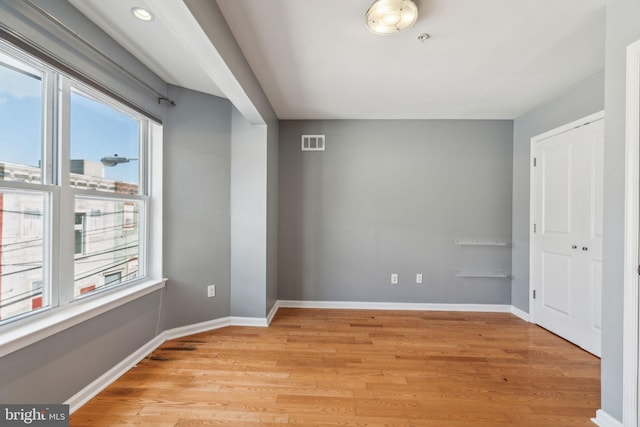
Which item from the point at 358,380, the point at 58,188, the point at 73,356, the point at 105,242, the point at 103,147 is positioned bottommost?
the point at 358,380

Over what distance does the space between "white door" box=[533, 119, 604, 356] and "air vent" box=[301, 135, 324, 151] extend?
2.54m

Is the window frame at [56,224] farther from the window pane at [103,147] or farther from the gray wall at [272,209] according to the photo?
the gray wall at [272,209]

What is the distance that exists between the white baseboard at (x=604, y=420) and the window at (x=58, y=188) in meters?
3.43

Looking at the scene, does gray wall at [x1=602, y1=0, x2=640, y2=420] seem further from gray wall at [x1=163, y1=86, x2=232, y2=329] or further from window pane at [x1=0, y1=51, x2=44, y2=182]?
window pane at [x1=0, y1=51, x2=44, y2=182]

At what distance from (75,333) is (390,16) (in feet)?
9.10

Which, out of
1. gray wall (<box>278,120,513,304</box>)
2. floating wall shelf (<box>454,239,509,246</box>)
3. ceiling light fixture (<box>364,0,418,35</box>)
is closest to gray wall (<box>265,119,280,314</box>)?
gray wall (<box>278,120,513,304</box>)

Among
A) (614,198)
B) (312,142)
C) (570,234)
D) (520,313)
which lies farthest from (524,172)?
(312,142)

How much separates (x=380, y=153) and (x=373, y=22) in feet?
6.22

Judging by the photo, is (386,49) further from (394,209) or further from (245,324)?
(245,324)

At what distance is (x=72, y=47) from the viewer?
158cm

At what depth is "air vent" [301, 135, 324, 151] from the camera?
3395mm

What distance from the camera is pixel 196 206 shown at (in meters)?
2.65

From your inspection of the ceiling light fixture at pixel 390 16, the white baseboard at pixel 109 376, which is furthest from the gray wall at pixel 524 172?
the white baseboard at pixel 109 376

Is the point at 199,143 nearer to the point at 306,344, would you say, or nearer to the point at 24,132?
the point at 24,132
